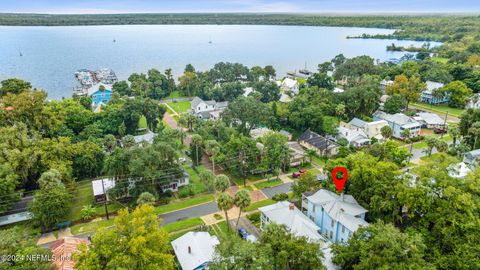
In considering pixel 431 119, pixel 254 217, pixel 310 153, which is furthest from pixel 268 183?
pixel 431 119

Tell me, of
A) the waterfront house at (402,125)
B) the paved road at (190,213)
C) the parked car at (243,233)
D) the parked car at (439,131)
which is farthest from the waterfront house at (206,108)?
the parked car at (439,131)

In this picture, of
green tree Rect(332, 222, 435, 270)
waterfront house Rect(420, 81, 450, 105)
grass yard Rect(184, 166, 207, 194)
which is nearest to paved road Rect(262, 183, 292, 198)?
grass yard Rect(184, 166, 207, 194)

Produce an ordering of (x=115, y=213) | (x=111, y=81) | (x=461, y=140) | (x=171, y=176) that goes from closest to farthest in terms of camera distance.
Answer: (x=115, y=213), (x=171, y=176), (x=461, y=140), (x=111, y=81)

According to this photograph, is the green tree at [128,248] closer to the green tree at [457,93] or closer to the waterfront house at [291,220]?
the waterfront house at [291,220]

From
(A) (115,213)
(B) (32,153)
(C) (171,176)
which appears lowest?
(A) (115,213)

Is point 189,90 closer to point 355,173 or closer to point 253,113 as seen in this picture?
point 253,113

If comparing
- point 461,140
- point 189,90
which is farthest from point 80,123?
point 461,140

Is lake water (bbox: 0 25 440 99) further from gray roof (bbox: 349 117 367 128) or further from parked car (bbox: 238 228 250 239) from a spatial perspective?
parked car (bbox: 238 228 250 239)
